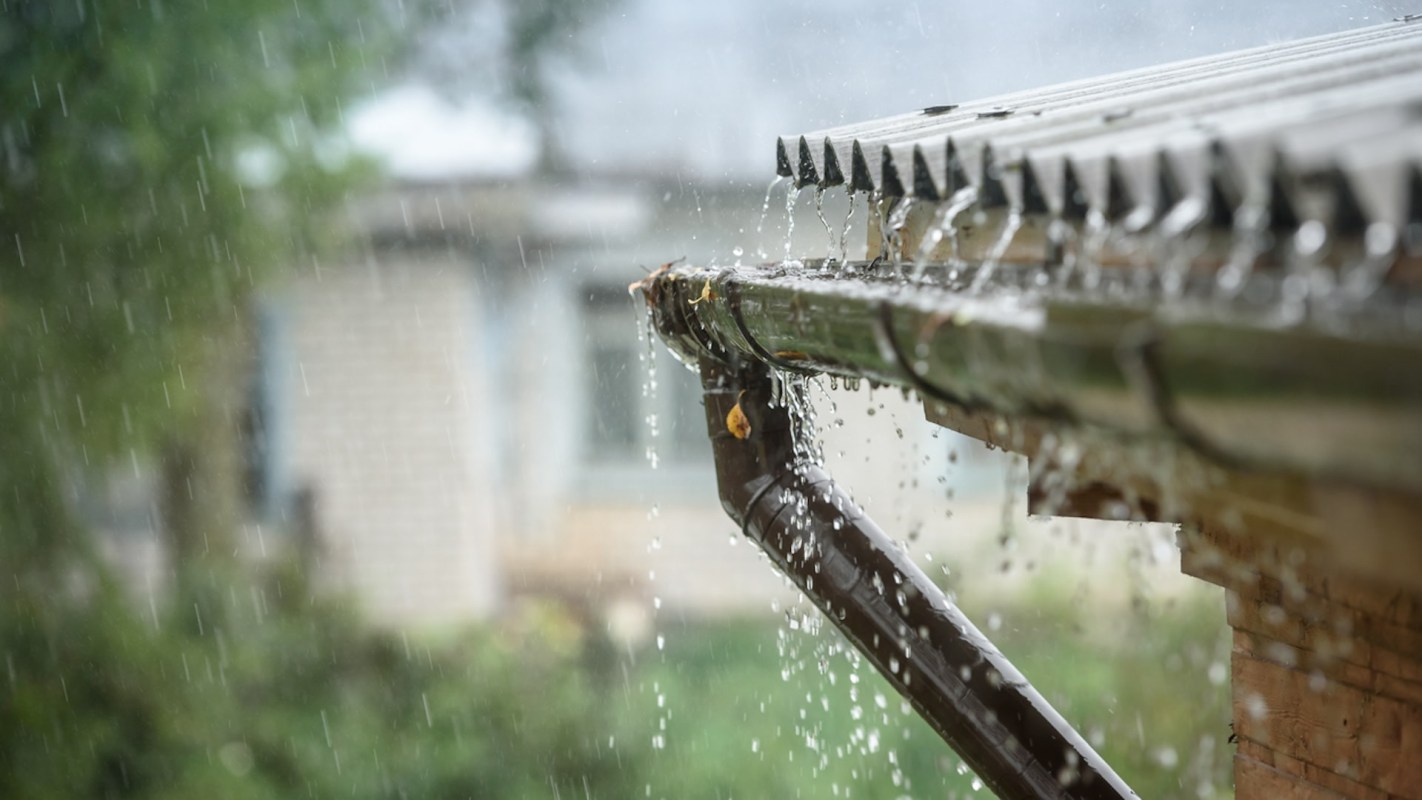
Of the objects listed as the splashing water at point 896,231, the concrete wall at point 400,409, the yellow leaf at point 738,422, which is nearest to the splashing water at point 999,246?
the splashing water at point 896,231

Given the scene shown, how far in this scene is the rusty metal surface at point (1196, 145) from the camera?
1.00m

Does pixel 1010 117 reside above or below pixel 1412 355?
above

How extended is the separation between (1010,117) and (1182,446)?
1043 mm

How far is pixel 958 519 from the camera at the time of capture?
7.94m

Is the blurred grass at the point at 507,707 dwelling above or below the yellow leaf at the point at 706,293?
below

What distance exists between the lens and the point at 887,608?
2154 millimetres

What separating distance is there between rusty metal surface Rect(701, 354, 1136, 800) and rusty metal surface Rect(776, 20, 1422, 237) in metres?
0.51

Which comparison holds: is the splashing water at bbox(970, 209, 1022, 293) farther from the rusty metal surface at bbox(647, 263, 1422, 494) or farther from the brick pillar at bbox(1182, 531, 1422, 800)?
the brick pillar at bbox(1182, 531, 1422, 800)

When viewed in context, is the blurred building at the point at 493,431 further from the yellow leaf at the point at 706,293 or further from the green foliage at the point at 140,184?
the yellow leaf at the point at 706,293

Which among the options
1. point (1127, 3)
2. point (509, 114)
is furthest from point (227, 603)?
point (1127, 3)

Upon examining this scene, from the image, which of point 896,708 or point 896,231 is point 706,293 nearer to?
point 896,231

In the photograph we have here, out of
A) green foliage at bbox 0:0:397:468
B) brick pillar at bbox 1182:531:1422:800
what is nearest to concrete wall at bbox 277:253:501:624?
green foliage at bbox 0:0:397:468

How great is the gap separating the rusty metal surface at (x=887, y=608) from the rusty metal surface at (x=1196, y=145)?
51cm

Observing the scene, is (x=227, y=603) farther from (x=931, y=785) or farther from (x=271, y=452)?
(x=931, y=785)
